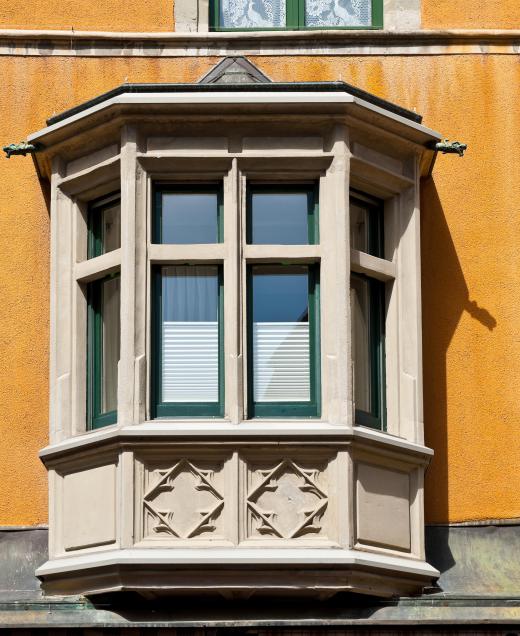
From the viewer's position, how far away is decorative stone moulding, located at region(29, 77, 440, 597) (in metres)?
15.3

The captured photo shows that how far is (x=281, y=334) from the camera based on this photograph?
1609 centimetres

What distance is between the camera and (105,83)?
1750 cm

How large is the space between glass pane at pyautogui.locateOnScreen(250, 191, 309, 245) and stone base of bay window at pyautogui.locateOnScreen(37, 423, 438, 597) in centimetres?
162

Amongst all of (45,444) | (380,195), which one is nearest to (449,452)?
(380,195)

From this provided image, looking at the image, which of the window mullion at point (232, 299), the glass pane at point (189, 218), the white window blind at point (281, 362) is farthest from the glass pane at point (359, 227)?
the glass pane at point (189, 218)

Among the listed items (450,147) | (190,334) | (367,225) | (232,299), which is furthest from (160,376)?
(450,147)

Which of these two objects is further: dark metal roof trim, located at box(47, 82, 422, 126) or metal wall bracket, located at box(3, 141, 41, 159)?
metal wall bracket, located at box(3, 141, 41, 159)

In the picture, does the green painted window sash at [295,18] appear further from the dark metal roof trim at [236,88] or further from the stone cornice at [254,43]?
the dark metal roof trim at [236,88]

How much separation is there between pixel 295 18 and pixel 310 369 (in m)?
3.56

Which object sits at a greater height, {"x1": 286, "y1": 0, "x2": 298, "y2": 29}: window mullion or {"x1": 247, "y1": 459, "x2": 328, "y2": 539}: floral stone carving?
{"x1": 286, "y1": 0, "x2": 298, "y2": 29}: window mullion

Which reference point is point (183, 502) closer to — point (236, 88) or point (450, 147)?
point (236, 88)

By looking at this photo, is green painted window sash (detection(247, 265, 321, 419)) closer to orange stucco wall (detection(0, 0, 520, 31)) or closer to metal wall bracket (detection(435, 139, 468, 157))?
metal wall bracket (detection(435, 139, 468, 157))

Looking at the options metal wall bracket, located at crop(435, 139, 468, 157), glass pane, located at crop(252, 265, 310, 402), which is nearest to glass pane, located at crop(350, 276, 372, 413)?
glass pane, located at crop(252, 265, 310, 402)

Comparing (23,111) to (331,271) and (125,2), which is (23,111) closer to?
(125,2)
